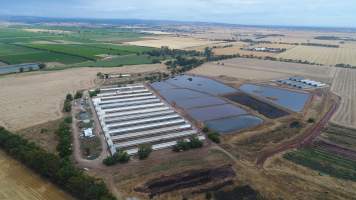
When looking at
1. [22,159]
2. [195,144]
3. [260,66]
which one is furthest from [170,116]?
[260,66]

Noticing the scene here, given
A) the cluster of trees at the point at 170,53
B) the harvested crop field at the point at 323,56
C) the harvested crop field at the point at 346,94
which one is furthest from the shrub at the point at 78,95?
the harvested crop field at the point at 323,56

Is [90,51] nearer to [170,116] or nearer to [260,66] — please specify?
[260,66]

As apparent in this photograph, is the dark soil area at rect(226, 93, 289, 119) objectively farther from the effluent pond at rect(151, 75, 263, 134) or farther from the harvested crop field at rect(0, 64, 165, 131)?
the harvested crop field at rect(0, 64, 165, 131)

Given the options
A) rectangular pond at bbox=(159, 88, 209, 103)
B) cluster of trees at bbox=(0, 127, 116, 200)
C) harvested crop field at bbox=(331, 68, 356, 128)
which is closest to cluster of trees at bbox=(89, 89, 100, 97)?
rectangular pond at bbox=(159, 88, 209, 103)

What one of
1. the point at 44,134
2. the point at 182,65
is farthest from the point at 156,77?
the point at 44,134

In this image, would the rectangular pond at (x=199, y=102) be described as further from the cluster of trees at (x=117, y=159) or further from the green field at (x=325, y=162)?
the cluster of trees at (x=117, y=159)

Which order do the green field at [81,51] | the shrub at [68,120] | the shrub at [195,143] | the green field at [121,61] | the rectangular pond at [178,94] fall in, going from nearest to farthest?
the shrub at [195,143], the shrub at [68,120], the rectangular pond at [178,94], the green field at [121,61], the green field at [81,51]

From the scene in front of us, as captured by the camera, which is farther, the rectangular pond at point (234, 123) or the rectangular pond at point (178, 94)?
the rectangular pond at point (178, 94)

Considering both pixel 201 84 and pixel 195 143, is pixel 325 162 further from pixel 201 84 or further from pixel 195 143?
pixel 201 84
